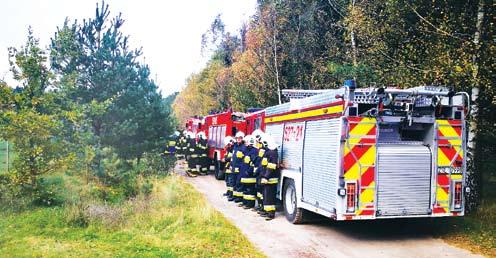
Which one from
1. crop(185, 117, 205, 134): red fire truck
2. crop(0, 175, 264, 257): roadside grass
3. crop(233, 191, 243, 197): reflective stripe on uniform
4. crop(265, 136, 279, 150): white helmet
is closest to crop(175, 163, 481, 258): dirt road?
crop(0, 175, 264, 257): roadside grass

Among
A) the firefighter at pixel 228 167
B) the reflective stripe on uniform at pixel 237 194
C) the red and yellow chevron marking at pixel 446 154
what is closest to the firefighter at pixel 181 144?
the firefighter at pixel 228 167

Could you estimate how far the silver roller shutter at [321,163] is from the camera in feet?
25.9

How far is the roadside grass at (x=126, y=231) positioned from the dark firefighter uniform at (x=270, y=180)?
1.22m

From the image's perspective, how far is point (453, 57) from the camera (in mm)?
10094

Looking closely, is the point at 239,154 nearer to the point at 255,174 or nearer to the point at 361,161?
the point at 255,174

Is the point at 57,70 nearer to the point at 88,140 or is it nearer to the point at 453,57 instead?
the point at 88,140

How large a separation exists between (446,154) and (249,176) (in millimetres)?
4861

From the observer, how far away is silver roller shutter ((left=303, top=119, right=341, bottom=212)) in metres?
7.89

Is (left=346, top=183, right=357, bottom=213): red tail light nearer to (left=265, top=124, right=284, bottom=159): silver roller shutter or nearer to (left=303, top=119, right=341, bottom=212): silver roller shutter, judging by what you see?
(left=303, top=119, right=341, bottom=212): silver roller shutter

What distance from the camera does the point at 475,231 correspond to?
858cm

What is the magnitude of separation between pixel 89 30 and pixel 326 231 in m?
10.6

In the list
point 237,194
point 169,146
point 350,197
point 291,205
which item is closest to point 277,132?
point 291,205

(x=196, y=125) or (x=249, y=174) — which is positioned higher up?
(x=196, y=125)

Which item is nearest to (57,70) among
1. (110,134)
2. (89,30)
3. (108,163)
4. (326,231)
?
(89,30)
